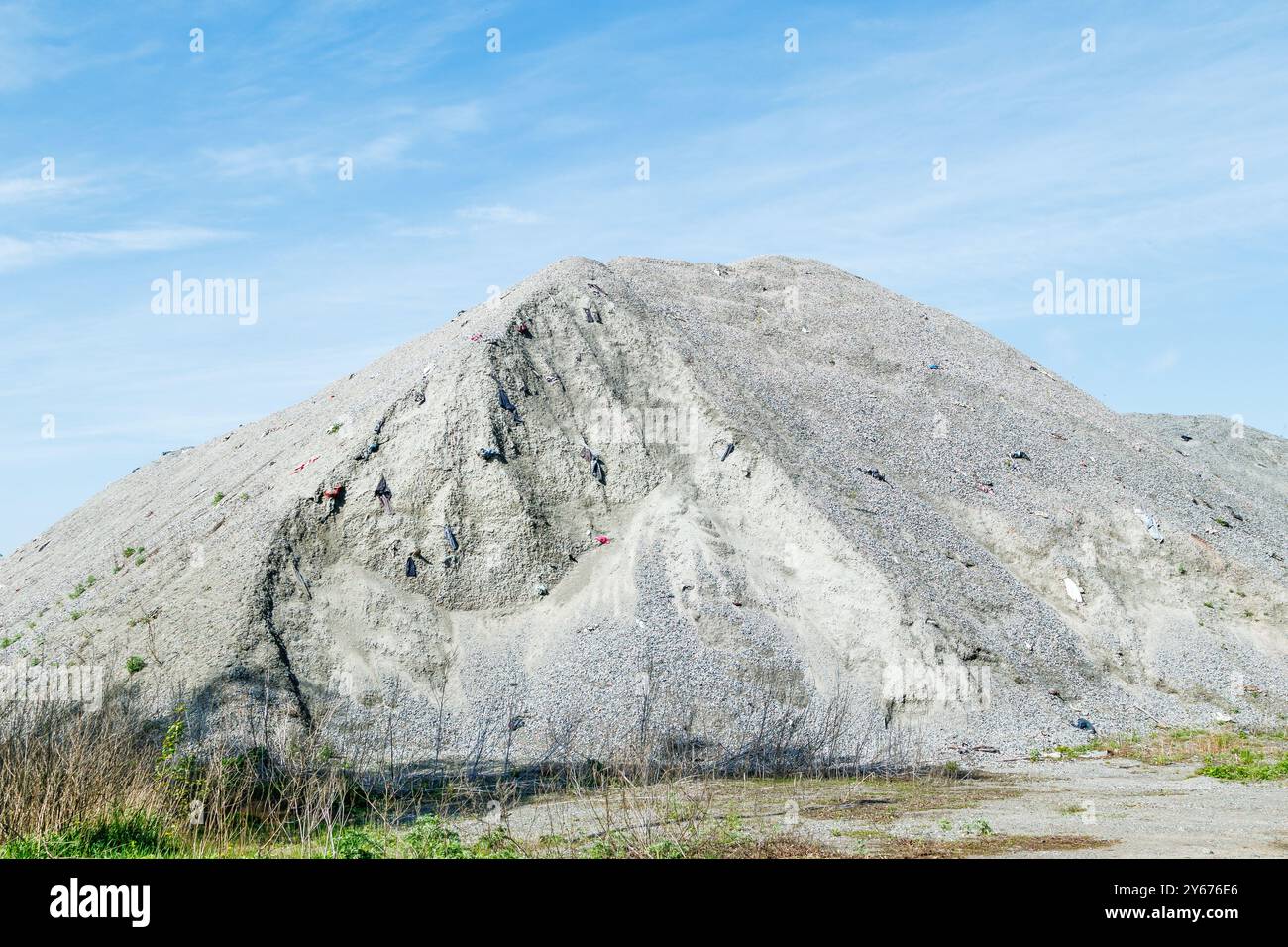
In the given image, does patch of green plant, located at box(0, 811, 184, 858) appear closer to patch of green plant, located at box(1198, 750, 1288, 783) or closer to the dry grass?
the dry grass

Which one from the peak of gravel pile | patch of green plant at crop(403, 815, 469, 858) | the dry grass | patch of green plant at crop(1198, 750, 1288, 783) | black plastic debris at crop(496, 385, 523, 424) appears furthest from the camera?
black plastic debris at crop(496, 385, 523, 424)

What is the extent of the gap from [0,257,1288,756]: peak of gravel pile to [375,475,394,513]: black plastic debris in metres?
0.14

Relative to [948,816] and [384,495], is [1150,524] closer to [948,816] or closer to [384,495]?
[948,816]

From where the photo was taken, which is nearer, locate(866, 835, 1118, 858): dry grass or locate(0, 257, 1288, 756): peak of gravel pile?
locate(866, 835, 1118, 858): dry grass

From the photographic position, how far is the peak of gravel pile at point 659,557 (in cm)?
2230

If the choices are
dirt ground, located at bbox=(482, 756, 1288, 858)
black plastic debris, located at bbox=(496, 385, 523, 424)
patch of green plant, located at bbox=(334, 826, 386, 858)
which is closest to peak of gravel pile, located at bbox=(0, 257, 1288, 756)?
black plastic debris, located at bbox=(496, 385, 523, 424)

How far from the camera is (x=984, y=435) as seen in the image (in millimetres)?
32781

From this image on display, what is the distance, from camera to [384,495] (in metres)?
25.8

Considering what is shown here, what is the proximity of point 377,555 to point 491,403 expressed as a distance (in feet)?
17.3

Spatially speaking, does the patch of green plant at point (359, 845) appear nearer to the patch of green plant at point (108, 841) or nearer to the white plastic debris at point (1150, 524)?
the patch of green plant at point (108, 841)

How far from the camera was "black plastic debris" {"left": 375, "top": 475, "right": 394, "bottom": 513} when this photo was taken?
25697 millimetres

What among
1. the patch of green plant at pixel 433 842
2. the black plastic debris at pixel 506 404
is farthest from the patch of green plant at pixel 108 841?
the black plastic debris at pixel 506 404
